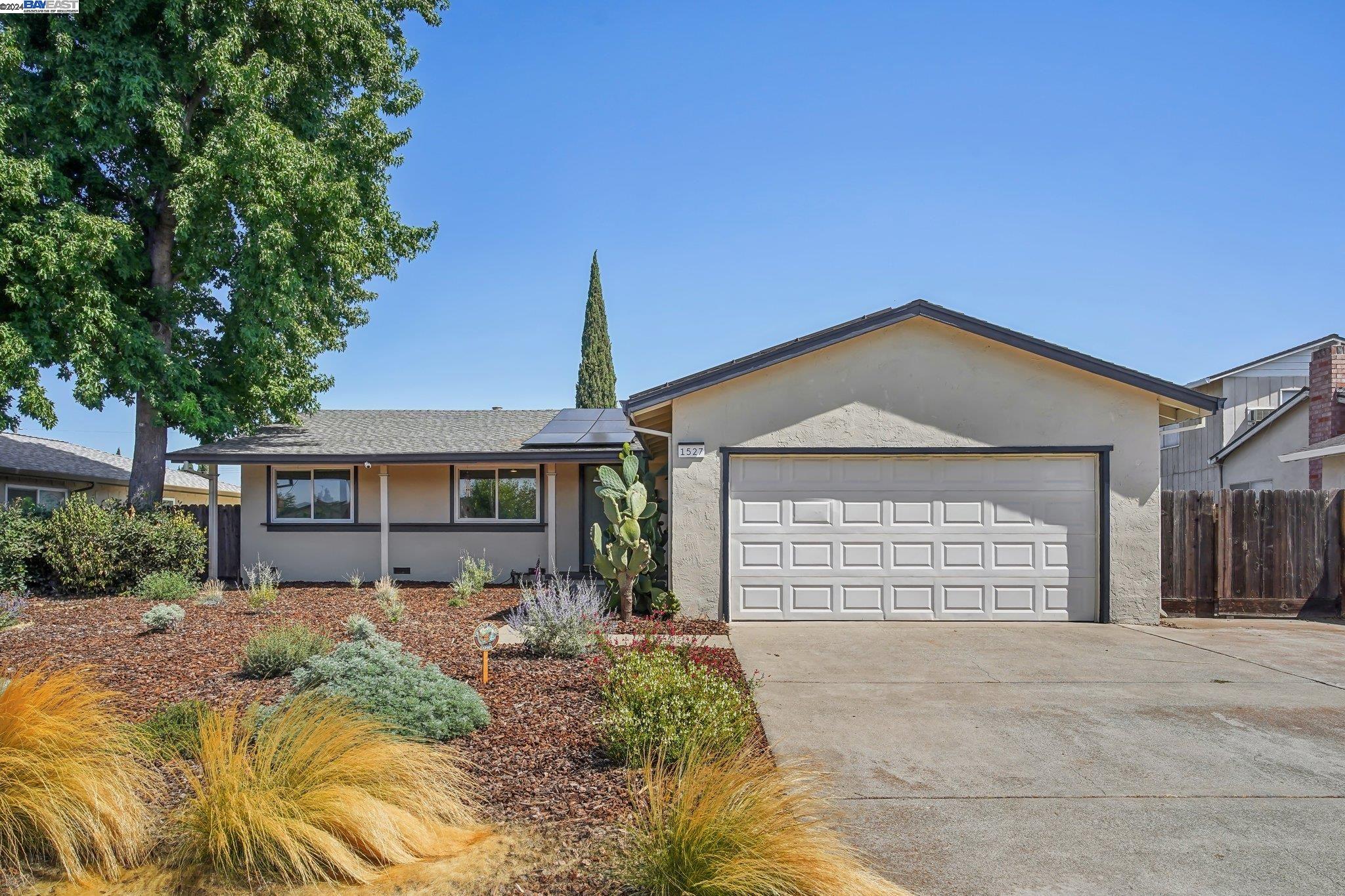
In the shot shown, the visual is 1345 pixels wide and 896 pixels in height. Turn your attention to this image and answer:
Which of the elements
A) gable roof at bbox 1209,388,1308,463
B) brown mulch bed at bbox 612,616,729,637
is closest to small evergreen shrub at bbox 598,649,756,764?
brown mulch bed at bbox 612,616,729,637

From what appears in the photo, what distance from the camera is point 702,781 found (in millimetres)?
3389

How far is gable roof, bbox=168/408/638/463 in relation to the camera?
1409 centimetres

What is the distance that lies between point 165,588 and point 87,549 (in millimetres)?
1827

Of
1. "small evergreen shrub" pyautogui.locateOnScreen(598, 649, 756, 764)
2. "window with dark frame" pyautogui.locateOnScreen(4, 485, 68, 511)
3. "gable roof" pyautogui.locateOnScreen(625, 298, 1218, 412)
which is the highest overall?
"gable roof" pyautogui.locateOnScreen(625, 298, 1218, 412)

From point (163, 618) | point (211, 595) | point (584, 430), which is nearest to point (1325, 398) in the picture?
point (584, 430)

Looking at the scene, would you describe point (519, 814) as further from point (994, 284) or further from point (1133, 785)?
point (994, 284)

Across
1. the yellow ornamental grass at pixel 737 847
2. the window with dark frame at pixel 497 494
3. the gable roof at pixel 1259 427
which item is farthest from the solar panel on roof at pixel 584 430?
the gable roof at pixel 1259 427

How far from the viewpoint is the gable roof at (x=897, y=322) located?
33.8 ft

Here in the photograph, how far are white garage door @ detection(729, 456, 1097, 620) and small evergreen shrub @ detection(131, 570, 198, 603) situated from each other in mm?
9007

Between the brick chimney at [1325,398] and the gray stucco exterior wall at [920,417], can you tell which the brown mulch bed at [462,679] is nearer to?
the gray stucco exterior wall at [920,417]

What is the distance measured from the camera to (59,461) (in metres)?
22.1

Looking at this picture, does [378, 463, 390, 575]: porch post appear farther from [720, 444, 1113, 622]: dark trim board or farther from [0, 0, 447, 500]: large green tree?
[720, 444, 1113, 622]: dark trim board

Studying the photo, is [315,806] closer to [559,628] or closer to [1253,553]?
[559,628]

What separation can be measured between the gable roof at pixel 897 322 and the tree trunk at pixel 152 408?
473 inches
